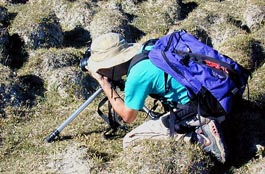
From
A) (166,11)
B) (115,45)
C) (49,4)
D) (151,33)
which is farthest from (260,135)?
(49,4)

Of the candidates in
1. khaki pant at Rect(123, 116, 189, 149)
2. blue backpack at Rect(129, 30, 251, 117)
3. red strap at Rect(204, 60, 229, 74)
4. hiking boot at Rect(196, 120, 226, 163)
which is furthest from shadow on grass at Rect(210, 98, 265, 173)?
red strap at Rect(204, 60, 229, 74)

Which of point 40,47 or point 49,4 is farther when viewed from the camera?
point 49,4

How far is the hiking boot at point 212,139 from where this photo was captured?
317 inches

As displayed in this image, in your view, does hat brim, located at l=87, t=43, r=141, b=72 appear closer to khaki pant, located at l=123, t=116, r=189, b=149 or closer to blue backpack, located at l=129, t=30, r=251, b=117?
blue backpack, located at l=129, t=30, r=251, b=117

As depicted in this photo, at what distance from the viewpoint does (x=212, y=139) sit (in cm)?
809

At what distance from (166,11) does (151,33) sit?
1.33 meters

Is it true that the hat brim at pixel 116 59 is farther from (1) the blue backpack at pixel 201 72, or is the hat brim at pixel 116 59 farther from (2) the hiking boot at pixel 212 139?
(2) the hiking boot at pixel 212 139

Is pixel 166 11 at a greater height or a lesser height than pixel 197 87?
lesser

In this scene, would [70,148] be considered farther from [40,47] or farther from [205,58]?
[40,47]

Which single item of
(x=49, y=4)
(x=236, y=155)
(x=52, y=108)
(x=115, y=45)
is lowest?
(x=236, y=155)

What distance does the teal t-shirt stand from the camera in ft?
22.5

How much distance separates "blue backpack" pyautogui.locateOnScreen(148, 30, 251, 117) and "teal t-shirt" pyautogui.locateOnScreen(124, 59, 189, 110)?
14cm

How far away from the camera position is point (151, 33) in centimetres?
1454

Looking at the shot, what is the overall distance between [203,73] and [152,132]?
1901mm
